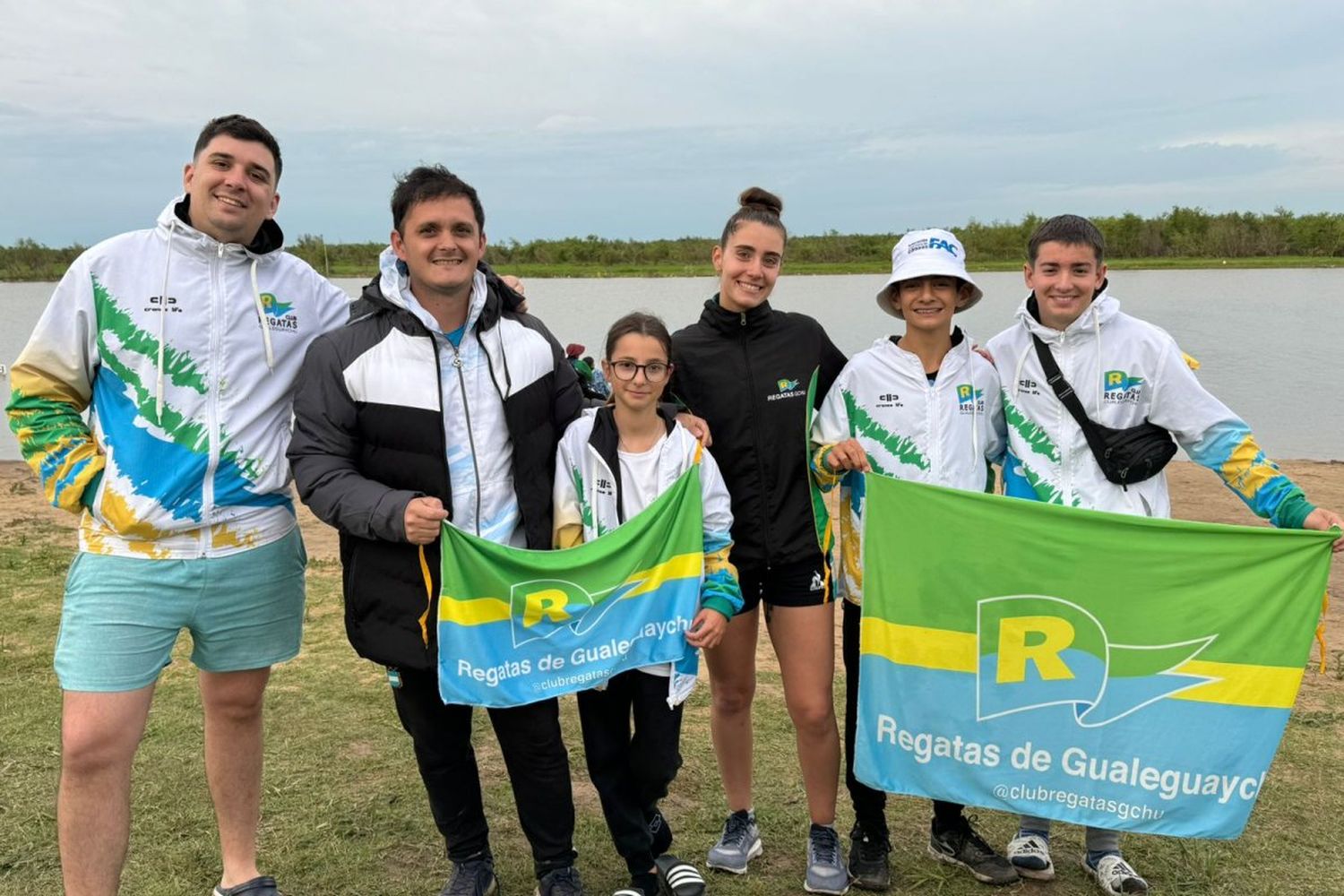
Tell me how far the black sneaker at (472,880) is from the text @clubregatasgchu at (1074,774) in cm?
157

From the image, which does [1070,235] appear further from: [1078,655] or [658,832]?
[658,832]

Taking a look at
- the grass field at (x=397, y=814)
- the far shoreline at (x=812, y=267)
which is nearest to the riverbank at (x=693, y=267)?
the far shoreline at (x=812, y=267)

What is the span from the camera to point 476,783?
3943mm

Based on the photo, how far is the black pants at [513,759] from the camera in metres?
3.73

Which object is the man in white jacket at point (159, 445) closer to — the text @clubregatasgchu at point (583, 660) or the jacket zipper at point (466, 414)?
the jacket zipper at point (466, 414)

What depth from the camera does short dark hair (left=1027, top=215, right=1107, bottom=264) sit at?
3.91 metres

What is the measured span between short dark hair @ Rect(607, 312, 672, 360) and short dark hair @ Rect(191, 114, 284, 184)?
139 centimetres

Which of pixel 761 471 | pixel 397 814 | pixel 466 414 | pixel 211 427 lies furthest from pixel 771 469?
pixel 397 814

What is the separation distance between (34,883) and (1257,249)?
50.7 m

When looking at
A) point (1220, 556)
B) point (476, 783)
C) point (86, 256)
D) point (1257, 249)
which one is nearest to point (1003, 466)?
point (1220, 556)

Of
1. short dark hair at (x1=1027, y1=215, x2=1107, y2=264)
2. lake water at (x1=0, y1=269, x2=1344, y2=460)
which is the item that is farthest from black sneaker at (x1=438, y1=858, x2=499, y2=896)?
lake water at (x1=0, y1=269, x2=1344, y2=460)

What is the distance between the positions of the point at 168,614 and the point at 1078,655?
10.6 feet

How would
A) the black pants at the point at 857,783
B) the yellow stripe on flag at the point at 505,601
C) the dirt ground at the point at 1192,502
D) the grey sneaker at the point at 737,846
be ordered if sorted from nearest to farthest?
1. the yellow stripe on flag at the point at 505,601
2. the black pants at the point at 857,783
3. the grey sneaker at the point at 737,846
4. the dirt ground at the point at 1192,502

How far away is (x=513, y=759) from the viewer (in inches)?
148
